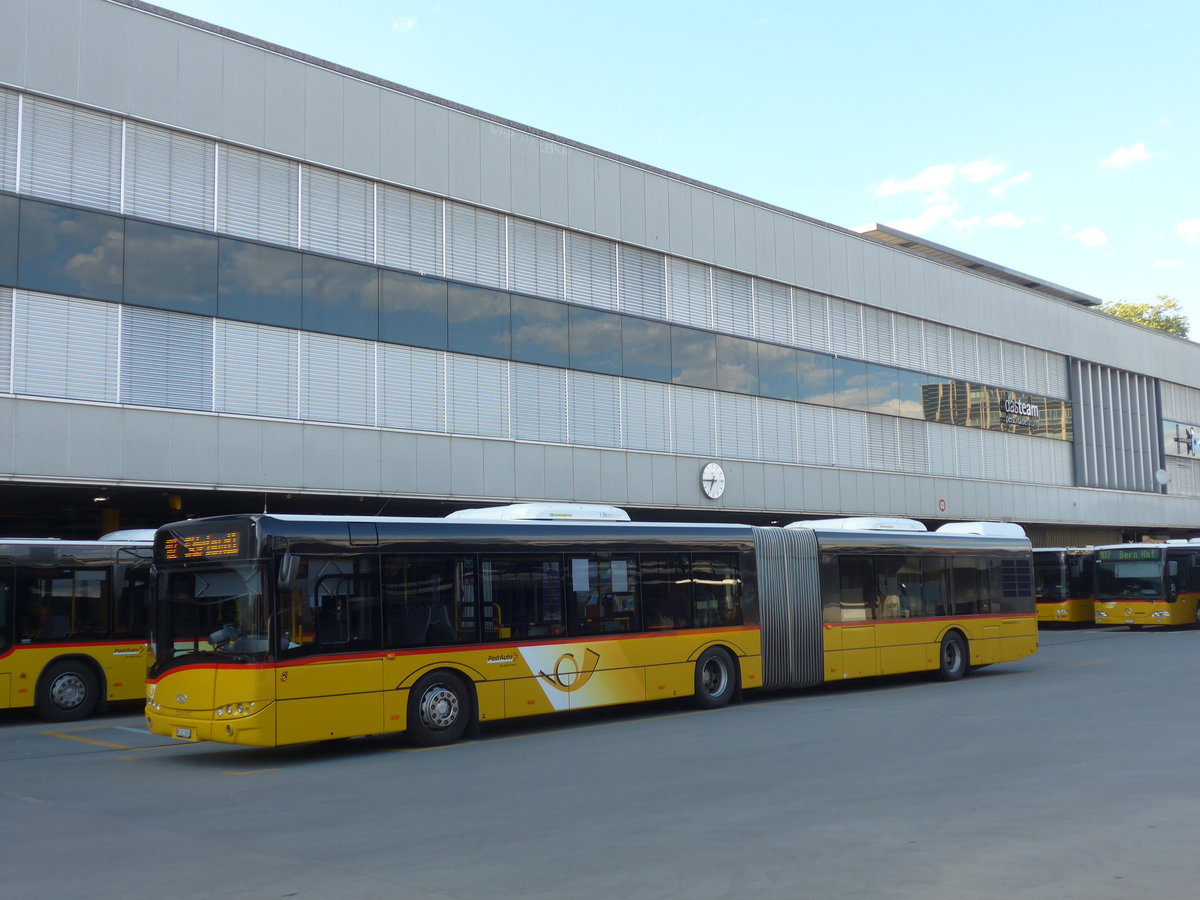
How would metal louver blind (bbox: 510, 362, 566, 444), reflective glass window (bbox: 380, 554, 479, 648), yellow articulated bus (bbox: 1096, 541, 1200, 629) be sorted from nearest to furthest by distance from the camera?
reflective glass window (bbox: 380, 554, 479, 648) < metal louver blind (bbox: 510, 362, 566, 444) < yellow articulated bus (bbox: 1096, 541, 1200, 629)

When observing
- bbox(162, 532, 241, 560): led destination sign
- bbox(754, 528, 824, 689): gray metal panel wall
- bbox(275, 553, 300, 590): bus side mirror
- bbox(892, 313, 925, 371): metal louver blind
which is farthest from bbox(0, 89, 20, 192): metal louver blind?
bbox(892, 313, 925, 371): metal louver blind

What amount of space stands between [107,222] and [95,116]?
1.84 m

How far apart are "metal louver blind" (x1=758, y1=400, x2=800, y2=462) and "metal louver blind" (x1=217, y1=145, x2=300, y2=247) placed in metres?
14.3

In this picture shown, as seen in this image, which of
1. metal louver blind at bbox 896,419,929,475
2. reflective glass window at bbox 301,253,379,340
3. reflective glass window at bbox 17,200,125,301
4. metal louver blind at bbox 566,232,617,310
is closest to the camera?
reflective glass window at bbox 17,200,125,301

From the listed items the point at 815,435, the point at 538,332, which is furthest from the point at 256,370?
the point at 815,435

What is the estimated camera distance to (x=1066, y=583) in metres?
38.9

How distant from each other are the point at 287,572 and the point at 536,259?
15.2m

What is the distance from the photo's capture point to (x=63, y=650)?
17.9m

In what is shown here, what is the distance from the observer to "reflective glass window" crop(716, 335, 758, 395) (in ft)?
101

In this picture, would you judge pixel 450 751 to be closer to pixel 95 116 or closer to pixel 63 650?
pixel 63 650

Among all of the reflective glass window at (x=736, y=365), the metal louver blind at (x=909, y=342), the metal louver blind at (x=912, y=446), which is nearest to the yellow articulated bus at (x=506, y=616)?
the reflective glass window at (x=736, y=365)

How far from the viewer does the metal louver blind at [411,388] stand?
23.8m

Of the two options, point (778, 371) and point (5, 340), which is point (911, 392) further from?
point (5, 340)

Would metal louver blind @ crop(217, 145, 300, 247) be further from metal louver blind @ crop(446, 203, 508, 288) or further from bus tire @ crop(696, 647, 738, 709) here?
bus tire @ crop(696, 647, 738, 709)
